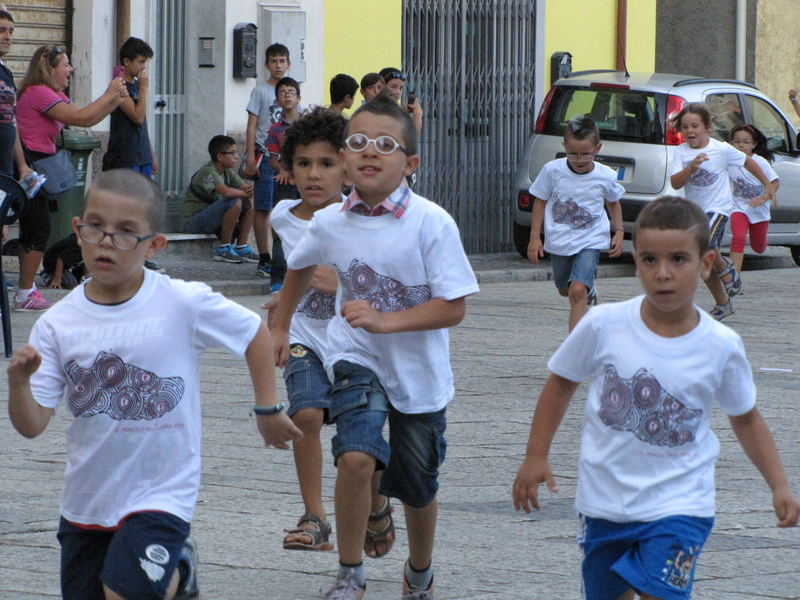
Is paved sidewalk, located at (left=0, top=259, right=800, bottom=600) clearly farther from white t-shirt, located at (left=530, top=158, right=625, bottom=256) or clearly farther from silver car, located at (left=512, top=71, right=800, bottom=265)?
silver car, located at (left=512, top=71, right=800, bottom=265)

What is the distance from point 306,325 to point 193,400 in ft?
4.86

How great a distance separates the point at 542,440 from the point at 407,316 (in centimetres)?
73

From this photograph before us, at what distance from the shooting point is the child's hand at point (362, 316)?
395cm

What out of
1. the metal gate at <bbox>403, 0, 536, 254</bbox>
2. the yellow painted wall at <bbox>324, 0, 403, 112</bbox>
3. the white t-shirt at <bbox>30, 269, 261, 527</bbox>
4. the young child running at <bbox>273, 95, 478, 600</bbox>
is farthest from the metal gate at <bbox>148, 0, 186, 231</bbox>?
the white t-shirt at <bbox>30, 269, 261, 527</bbox>

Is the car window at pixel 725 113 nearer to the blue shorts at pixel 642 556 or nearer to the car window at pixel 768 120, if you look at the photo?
the car window at pixel 768 120

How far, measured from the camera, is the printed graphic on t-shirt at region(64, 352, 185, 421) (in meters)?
3.30

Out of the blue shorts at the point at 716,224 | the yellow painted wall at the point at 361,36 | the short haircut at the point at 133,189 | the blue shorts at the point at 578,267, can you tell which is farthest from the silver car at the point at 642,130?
the short haircut at the point at 133,189

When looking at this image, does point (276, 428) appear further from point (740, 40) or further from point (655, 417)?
point (740, 40)

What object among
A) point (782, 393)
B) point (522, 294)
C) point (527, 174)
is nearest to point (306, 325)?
point (782, 393)

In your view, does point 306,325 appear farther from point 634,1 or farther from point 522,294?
point 634,1

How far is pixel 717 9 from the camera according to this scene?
893 inches

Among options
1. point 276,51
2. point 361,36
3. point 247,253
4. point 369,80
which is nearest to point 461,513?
point 369,80

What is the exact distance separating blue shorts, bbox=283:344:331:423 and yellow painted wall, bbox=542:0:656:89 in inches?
494

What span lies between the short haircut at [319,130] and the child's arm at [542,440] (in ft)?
5.59
